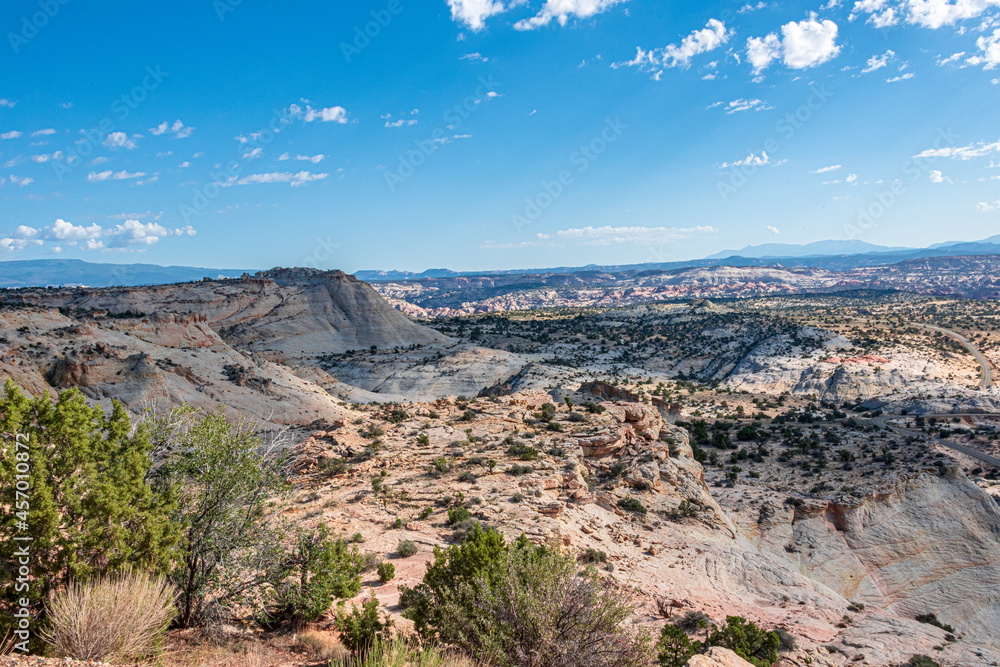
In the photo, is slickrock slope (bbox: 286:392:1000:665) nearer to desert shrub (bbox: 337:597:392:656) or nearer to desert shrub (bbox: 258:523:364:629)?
desert shrub (bbox: 258:523:364:629)

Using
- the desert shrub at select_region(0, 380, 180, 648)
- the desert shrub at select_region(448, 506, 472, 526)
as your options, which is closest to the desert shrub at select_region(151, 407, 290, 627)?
the desert shrub at select_region(0, 380, 180, 648)

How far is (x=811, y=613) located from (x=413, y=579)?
10.5 metres

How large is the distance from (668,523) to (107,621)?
1490cm

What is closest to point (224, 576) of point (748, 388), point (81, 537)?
point (81, 537)

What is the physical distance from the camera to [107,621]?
5938 millimetres

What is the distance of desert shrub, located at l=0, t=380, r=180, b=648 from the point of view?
5.87m

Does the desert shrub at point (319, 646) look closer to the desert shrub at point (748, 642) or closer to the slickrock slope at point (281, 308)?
the desert shrub at point (748, 642)

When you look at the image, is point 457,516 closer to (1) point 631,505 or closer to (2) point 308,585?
(2) point 308,585

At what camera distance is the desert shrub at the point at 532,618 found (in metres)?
6.25

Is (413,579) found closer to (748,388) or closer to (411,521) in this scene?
(411,521)

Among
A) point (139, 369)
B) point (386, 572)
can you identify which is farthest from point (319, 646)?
point (139, 369)

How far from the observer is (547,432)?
70.3 feet

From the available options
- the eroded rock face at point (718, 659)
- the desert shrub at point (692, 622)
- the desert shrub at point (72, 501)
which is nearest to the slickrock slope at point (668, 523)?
the desert shrub at point (692, 622)

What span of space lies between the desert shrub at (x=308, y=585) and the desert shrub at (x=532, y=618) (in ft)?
5.38
